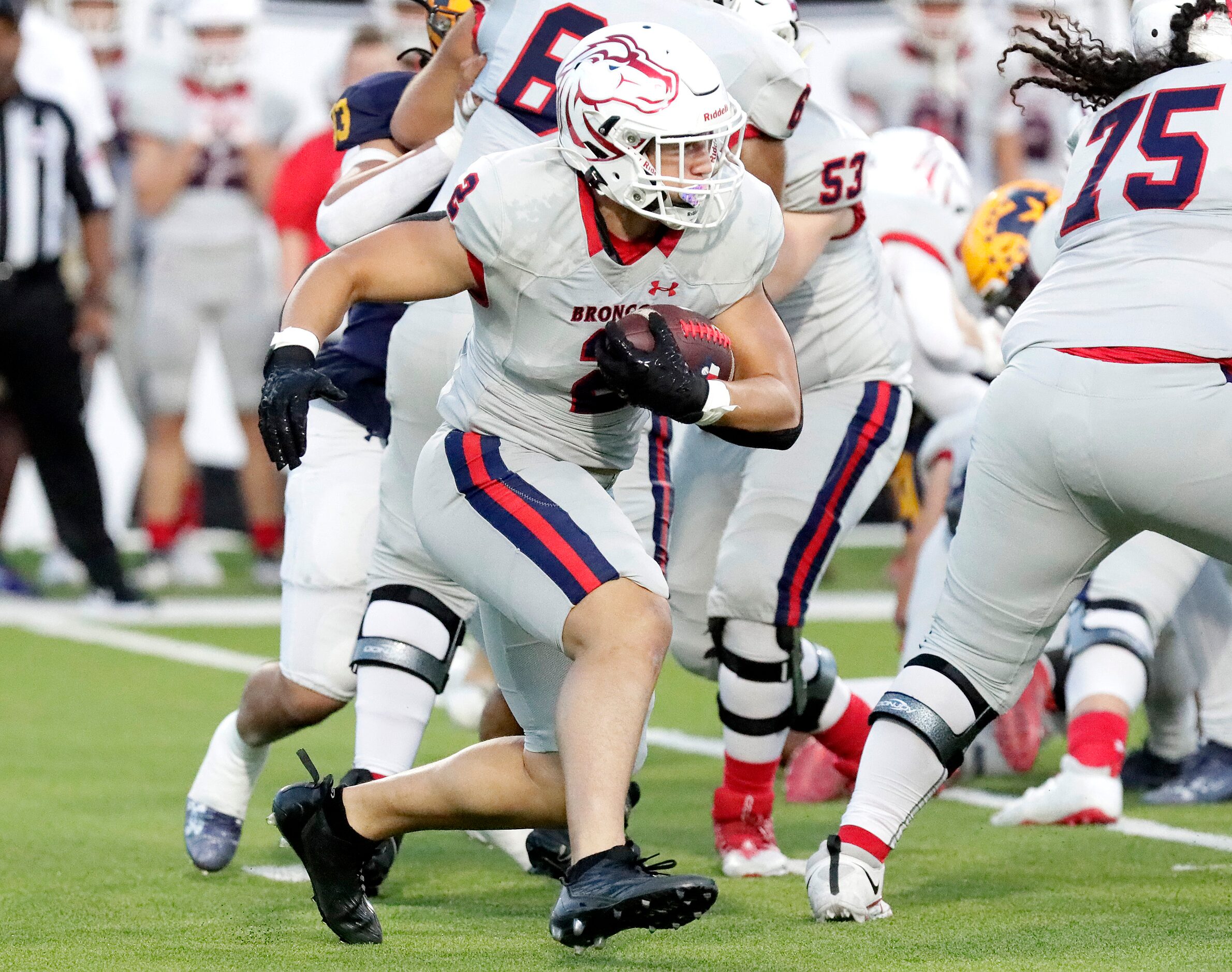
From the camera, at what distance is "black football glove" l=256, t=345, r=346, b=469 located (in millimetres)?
3455

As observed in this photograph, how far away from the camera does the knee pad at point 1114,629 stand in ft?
17.0

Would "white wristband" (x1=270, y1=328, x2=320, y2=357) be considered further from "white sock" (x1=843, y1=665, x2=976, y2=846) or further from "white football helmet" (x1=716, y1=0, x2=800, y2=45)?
"white football helmet" (x1=716, y1=0, x2=800, y2=45)

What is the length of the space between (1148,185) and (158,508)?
7238 millimetres

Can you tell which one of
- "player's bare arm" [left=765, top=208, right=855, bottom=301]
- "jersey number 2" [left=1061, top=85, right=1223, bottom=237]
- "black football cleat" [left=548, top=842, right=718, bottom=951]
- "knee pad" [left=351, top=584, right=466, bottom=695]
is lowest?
"knee pad" [left=351, top=584, right=466, bottom=695]

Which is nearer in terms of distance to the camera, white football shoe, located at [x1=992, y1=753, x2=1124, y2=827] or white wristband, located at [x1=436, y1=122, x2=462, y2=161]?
white wristband, located at [x1=436, y1=122, x2=462, y2=161]

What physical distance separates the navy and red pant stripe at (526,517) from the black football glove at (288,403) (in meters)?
0.31

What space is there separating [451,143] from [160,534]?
6.31 m

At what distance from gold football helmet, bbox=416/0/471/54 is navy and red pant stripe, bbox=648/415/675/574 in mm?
1014

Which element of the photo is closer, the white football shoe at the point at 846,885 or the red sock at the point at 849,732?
the white football shoe at the point at 846,885

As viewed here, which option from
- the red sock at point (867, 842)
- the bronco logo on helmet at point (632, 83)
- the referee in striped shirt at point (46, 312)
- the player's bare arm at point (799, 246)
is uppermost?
the bronco logo on helmet at point (632, 83)

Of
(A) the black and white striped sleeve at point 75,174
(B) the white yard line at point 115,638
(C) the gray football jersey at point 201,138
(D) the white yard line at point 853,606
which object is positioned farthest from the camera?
(C) the gray football jersey at point 201,138

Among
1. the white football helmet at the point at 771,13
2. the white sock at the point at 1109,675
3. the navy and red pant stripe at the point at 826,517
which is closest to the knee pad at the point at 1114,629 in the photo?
the white sock at the point at 1109,675

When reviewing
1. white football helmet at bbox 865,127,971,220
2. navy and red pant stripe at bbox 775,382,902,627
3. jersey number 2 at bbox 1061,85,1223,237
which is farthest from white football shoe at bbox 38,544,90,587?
jersey number 2 at bbox 1061,85,1223,237

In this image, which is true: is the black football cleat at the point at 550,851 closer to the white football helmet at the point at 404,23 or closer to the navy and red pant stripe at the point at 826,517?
the navy and red pant stripe at the point at 826,517
